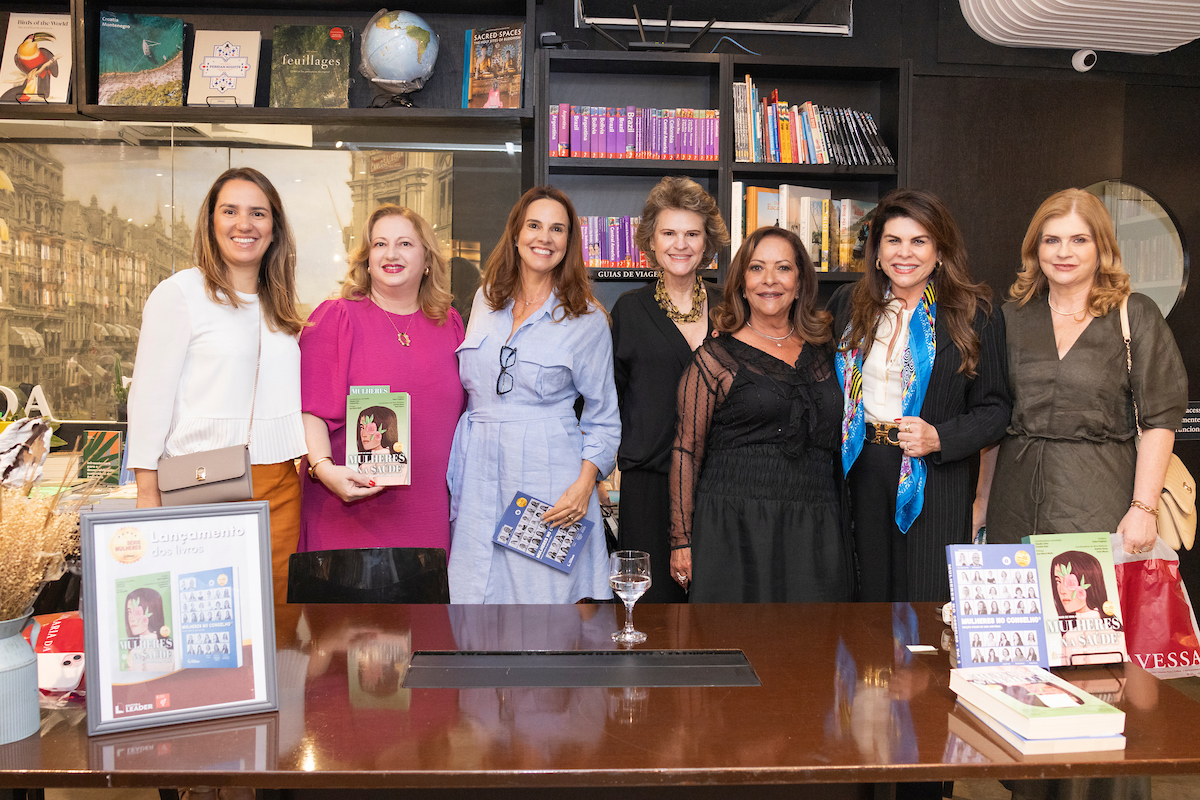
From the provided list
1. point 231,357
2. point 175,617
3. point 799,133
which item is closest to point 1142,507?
point 799,133

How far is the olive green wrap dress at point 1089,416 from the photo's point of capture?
2611 millimetres

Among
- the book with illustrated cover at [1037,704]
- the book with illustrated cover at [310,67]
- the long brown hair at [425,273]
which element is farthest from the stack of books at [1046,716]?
the book with illustrated cover at [310,67]

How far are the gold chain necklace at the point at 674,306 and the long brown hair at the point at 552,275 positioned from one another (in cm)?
28

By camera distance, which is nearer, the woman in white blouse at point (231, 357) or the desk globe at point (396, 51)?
the woman in white blouse at point (231, 357)

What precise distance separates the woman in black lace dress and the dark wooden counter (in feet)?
2.65

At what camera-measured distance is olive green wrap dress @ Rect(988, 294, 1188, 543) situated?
8.57 ft

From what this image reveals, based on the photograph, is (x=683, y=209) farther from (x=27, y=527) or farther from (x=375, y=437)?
(x=27, y=527)

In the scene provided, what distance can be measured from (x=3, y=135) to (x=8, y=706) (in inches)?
146

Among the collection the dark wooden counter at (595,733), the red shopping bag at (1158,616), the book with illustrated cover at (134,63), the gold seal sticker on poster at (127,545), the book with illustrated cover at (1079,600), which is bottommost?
the red shopping bag at (1158,616)

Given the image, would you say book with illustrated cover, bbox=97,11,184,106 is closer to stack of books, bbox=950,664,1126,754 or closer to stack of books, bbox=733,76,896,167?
stack of books, bbox=733,76,896,167

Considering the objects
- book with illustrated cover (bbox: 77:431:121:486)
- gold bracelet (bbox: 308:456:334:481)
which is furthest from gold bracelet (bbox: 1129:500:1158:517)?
book with illustrated cover (bbox: 77:431:121:486)

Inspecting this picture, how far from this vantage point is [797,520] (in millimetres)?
2555

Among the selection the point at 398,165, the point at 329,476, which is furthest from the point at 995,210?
the point at 329,476

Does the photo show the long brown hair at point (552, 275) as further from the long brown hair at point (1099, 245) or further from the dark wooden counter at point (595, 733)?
the long brown hair at point (1099, 245)
